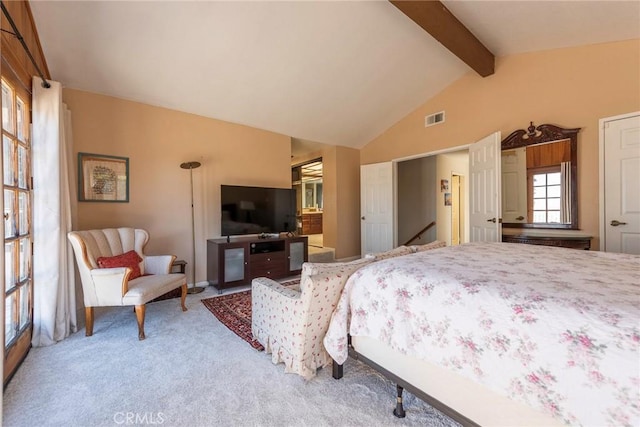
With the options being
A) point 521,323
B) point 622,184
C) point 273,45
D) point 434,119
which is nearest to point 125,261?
point 273,45

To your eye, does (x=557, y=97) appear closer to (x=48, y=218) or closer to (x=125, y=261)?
(x=125, y=261)

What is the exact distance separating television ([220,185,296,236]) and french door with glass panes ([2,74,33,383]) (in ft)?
6.07

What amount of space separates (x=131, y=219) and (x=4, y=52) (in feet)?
6.52

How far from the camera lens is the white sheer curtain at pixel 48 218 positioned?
2211mm

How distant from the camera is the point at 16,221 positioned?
82.5 inches

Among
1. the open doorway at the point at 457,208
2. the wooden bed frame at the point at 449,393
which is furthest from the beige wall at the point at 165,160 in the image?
the open doorway at the point at 457,208

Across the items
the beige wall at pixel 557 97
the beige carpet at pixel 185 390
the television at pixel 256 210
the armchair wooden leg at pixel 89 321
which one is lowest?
the beige carpet at pixel 185 390

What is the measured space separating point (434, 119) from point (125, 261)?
4777mm

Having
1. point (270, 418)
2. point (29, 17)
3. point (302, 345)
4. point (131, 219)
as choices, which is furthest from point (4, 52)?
point (270, 418)

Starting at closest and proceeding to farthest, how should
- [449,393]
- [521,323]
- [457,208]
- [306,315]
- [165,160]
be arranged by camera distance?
[521,323] < [449,393] < [306,315] < [165,160] < [457,208]

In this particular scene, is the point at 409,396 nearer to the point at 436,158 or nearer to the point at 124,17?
the point at 124,17

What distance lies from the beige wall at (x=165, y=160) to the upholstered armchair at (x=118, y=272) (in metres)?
0.55

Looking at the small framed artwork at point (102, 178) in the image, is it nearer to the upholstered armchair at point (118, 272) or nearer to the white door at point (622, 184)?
the upholstered armchair at point (118, 272)

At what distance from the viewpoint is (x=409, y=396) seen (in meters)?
1.62
